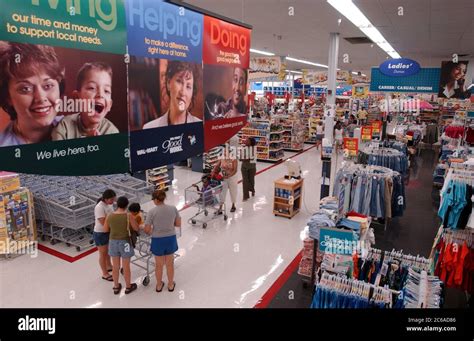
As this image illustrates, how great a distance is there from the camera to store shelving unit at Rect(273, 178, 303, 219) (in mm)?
8805

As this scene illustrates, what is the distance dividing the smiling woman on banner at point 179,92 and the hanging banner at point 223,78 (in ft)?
0.40

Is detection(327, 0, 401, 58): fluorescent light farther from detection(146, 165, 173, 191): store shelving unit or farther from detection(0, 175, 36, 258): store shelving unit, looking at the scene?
detection(0, 175, 36, 258): store shelving unit

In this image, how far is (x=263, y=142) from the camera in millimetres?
15164

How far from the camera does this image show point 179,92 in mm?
1621

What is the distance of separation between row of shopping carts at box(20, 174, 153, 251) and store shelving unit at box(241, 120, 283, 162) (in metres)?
7.68

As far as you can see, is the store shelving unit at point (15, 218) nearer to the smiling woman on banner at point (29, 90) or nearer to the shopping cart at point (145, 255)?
the shopping cart at point (145, 255)

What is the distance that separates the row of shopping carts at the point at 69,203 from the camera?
6.79m

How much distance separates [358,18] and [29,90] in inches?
400

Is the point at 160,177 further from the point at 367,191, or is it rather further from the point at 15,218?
the point at 367,191

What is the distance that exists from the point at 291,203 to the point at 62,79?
7800 millimetres

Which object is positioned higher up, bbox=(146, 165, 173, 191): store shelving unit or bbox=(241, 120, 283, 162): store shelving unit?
bbox=(241, 120, 283, 162): store shelving unit

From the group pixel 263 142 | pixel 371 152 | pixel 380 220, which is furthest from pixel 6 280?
pixel 263 142

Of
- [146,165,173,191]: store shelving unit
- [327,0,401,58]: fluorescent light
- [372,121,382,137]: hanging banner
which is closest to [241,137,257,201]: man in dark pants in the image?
[146,165,173,191]: store shelving unit

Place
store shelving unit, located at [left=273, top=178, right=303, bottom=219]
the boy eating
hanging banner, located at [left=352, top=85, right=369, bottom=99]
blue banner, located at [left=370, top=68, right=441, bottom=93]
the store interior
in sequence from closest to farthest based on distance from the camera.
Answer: the boy eating → the store interior → store shelving unit, located at [left=273, top=178, right=303, bottom=219] → blue banner, located at [left=370, top=68, right=441, bottom=93] → hanging banner, located at [left=352, top=85, right=369, bottom=99]
